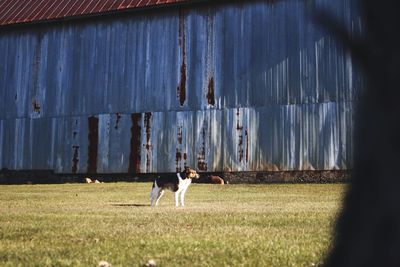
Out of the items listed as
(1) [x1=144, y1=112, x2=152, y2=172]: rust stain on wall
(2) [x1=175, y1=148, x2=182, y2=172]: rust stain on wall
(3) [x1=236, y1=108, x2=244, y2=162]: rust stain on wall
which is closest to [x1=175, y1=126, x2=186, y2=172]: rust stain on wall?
(2) [x1=175, y1=148, x2=182, y2=172]: rust stain on wall

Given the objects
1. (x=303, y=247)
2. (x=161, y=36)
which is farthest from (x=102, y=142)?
(x=303, y=247)

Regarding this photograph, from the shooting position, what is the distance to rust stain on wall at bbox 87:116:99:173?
23.6m

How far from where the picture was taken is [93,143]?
2372 cm

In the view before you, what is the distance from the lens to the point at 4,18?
2650 centimetres

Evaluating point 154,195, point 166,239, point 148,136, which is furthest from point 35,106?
point 166,239

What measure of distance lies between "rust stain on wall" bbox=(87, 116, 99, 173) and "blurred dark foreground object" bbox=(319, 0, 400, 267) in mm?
23017

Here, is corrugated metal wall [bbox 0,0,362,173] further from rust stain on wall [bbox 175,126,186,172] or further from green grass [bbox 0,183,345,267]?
green grass [bbox 0,183,345,267]

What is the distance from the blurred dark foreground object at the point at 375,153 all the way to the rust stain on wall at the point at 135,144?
22.0m

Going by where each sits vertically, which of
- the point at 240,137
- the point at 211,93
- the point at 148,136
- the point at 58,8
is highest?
the point at 58,8

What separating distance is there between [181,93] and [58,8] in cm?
764

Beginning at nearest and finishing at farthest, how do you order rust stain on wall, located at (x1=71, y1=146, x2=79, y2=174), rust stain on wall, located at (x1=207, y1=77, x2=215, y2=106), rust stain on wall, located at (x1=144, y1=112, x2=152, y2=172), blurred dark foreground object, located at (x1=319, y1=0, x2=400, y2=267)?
blurred dark foreground object, located at (x1=319, y1=0, x2=400, y2=267)
rust stain on wall, located at (x1=207, y1=77, x2=215, y2=106)
rust stain on wall, located at (x1=144, y1=112, x2=152, y2=172)
rust stain on wall, located at (x1=71, y1=146, x2=79, y2=174)

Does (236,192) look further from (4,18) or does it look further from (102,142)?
(4,18)

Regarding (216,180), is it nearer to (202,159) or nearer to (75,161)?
(202,159)

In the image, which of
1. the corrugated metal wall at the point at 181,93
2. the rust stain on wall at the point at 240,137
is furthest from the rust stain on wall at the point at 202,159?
the rust stain on wall at the point at 240,137
